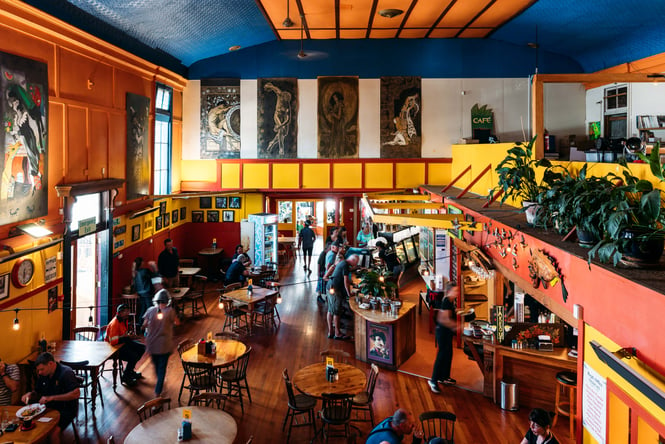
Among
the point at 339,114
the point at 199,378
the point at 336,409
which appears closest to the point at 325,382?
the point at 336,409

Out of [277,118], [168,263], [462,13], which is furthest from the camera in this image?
[277,118]

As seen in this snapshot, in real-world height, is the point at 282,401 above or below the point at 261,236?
below

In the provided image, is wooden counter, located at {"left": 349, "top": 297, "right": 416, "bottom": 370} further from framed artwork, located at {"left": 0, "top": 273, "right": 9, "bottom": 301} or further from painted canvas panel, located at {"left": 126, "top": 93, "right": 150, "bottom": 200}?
painted canvas panel, located at {"left": 126, "top": 93, "right": 150, "bottom": 200}

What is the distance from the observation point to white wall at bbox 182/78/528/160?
1387 cm

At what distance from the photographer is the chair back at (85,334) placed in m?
7.82

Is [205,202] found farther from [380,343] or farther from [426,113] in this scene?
[380,343]

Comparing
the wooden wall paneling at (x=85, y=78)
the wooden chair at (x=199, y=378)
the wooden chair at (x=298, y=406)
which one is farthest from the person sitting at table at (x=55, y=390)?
the wooden wall paneling at (x=85, y=78)

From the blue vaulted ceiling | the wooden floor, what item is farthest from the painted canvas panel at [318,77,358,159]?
the wooden floor

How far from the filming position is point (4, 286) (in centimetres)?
637

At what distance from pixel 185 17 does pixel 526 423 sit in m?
9.54

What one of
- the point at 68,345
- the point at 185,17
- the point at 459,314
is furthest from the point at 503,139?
the point at 68,345

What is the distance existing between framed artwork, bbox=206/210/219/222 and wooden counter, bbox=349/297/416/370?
744 cm

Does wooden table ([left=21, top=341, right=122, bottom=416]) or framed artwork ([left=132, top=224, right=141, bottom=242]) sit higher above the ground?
framed artwork ([left=132, top=224, right=141, bottom=242])

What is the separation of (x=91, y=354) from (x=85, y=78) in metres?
4.59
